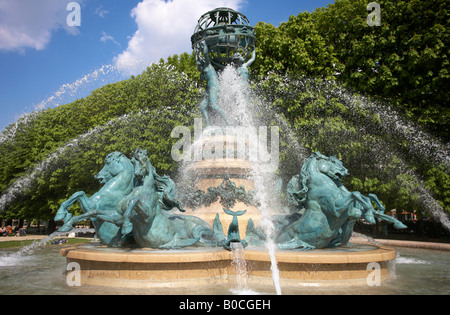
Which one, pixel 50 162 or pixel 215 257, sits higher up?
pixel 50 162

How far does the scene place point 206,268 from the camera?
6.67 metres

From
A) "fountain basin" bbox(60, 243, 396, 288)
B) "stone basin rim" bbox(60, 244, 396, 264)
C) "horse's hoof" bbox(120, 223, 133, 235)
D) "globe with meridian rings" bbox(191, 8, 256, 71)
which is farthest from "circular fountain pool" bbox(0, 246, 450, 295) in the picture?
"globe with meridian rings" bbox(191, 8, 256, 71)

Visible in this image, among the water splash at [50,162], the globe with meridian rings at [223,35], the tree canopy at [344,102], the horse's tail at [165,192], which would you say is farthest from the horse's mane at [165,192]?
the water splash at [50,162]

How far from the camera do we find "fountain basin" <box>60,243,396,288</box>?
639cm

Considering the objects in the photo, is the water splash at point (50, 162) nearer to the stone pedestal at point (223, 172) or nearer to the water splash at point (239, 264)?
the stone pedestal at point (223, 172)

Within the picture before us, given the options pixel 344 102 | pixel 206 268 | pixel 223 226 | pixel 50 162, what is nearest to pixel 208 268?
pixel 206 268

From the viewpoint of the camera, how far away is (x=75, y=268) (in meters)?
6.86

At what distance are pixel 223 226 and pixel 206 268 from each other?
2.96 metres

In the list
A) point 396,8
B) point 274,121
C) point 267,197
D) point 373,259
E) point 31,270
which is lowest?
point 31,270

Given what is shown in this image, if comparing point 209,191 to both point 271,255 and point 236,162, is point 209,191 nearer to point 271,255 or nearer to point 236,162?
point 236,162

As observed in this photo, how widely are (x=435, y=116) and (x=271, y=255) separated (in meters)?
15.1

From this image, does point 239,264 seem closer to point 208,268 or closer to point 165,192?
point 208,268

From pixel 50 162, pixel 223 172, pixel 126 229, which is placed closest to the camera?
pixel 126 229

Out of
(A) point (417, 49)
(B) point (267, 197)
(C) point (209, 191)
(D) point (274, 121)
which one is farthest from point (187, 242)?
(A) point (417, 49)
